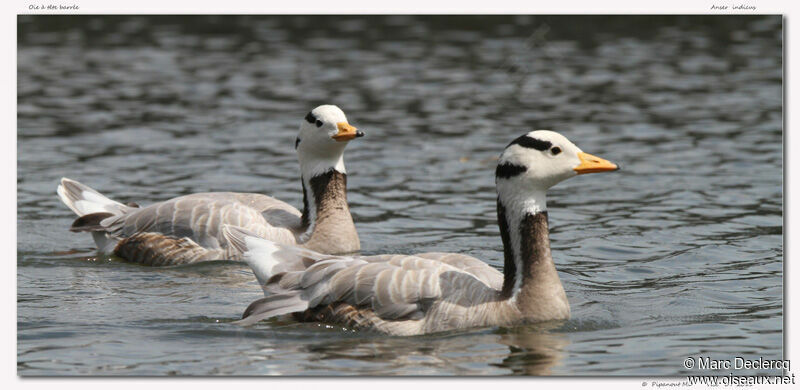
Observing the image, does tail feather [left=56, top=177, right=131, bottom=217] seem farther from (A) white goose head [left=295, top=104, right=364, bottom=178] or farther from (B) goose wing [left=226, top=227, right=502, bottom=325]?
(B) goose wing [left=226, top=227, right=502, bottom=325]

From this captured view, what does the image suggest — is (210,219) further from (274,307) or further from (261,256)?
(274,307)

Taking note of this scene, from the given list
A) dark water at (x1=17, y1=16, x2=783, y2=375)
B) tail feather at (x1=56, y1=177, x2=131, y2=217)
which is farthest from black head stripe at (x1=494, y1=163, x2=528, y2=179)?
tail feather at (x1=56, y1=177, x2=131, y2=217)

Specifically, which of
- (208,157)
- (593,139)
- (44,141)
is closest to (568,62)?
(593,139)

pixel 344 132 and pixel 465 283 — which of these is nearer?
pixel 465 283

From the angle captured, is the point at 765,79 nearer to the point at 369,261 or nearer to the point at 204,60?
the point at 204,60

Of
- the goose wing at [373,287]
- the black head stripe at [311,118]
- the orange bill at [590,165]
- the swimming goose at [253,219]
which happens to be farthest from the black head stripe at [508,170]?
the black head stripe at [311,118]

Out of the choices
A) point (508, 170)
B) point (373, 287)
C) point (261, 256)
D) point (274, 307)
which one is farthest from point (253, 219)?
point (508, 170)

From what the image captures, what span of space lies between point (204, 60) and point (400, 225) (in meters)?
12.4

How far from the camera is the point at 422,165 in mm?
19062

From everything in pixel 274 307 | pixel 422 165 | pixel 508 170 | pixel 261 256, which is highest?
pixel 422 165

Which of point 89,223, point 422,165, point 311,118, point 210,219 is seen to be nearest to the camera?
point 210,219

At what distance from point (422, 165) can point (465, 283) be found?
8.50m

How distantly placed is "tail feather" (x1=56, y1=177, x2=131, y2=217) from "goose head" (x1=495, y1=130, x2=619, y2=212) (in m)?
6.11

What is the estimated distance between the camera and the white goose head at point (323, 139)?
13945 mm
